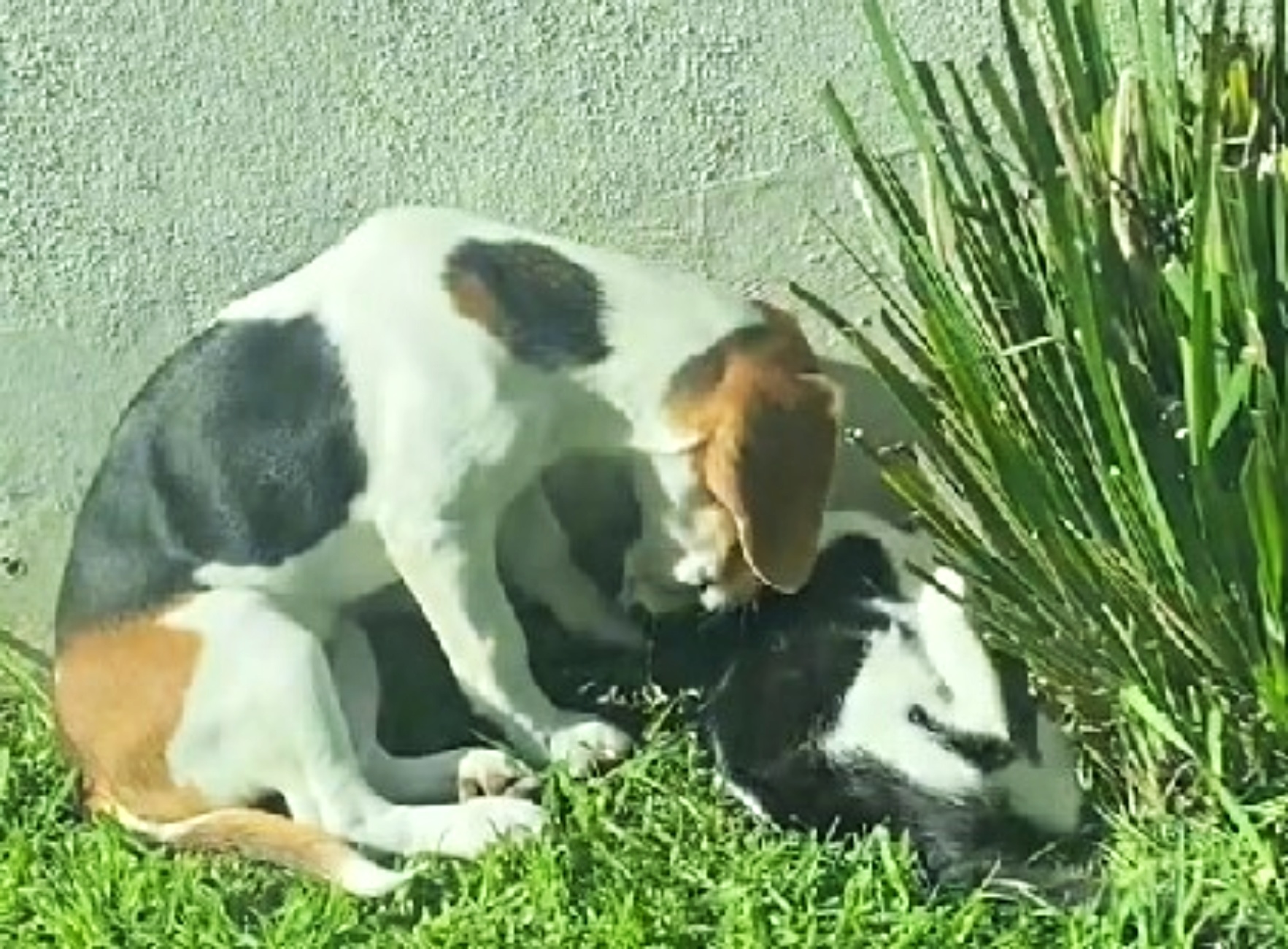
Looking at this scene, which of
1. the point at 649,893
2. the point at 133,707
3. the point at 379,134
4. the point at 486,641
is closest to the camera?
the point at 649,893

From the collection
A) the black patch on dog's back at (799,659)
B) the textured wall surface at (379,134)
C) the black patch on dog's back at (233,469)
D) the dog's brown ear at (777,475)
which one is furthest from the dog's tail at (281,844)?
the textured wall surface at (379,134)

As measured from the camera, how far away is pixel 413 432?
3936mm

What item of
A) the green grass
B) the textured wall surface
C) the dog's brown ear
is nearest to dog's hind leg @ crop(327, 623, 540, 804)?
the green grass

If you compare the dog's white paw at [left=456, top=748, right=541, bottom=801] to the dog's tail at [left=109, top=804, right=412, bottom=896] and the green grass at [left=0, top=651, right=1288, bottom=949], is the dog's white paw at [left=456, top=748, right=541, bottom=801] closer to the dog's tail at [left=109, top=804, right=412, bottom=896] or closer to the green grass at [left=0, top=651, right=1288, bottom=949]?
the green grass at [left=0, top=651, right=1288, bottom=949]

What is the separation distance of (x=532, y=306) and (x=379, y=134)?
47cm

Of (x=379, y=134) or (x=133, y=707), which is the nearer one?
(x=133, y=707)

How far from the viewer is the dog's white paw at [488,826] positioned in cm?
387

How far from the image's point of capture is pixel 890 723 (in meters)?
3.88

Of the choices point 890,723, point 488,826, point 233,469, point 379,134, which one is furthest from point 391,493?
point 890,723

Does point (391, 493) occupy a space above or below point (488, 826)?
above

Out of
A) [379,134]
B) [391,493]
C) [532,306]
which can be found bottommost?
[391,493]

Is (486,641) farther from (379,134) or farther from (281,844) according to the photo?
(379,134)

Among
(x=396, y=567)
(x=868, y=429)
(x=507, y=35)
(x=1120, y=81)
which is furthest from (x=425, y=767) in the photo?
(x=1120, y=81)

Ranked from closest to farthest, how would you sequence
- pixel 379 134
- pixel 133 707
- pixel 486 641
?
pixel 133 707 → pixel 486 641 → pixel 379 134
